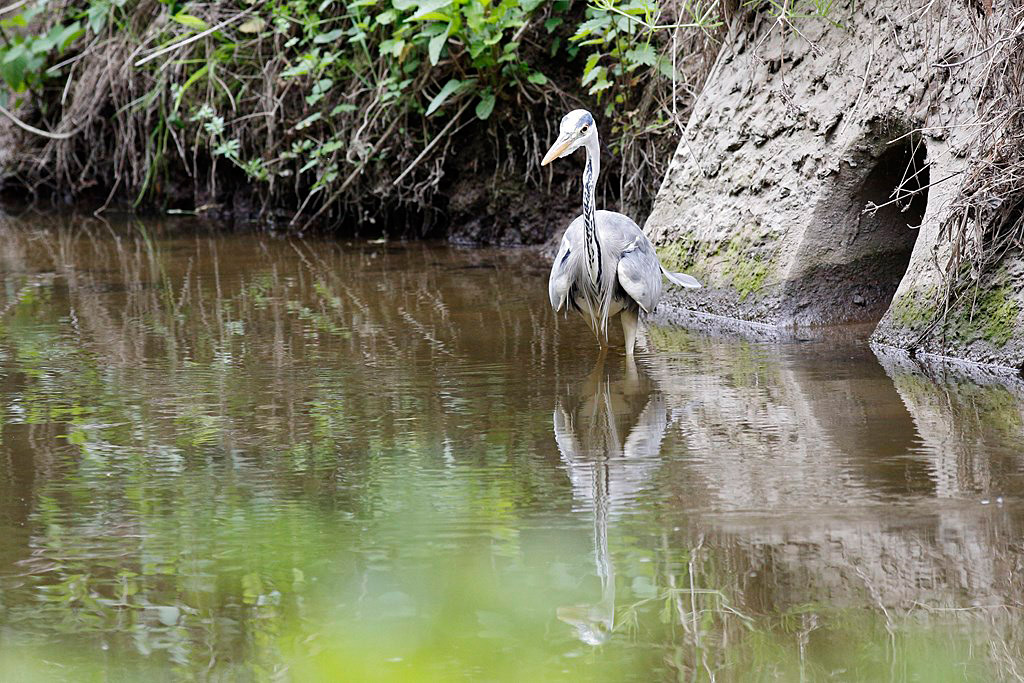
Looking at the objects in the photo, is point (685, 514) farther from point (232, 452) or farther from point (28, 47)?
point (28, 47)

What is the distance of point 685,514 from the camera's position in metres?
3.06

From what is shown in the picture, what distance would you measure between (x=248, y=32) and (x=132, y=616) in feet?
22.9

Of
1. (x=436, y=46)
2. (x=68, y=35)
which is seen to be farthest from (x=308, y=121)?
(x=68, y=35)

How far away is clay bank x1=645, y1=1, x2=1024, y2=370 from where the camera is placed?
4527 mm

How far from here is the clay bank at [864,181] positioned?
4.53 meters

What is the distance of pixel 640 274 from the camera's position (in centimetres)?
508

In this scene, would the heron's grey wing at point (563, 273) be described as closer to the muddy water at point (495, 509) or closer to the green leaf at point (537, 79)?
the muddy water at point (495, 509)

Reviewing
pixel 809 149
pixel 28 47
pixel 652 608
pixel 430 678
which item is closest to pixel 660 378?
pixel 809 149

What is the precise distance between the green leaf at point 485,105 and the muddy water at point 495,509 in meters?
2.41

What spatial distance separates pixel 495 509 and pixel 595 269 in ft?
6.82

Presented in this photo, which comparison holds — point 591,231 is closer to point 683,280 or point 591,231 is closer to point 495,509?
point 683,280

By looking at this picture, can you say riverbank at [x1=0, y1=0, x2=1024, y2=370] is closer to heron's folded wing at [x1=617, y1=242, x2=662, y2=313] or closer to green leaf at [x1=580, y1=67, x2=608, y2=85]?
green leaf at [x1=580, y1=67, x2=608, y2=85]

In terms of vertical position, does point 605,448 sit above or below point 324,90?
below

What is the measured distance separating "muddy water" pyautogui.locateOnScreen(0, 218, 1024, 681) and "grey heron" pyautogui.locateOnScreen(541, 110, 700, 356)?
20cm
